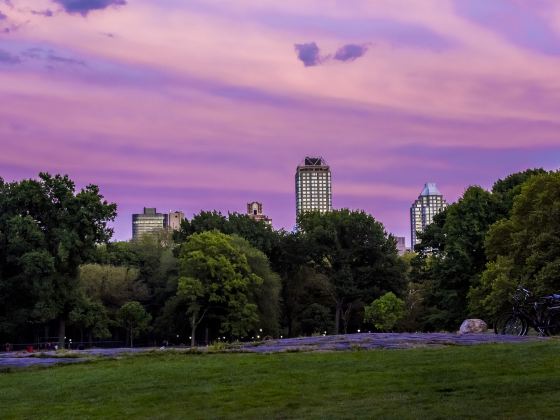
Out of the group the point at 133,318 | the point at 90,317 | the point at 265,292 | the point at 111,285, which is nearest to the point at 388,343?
the point at 90,317

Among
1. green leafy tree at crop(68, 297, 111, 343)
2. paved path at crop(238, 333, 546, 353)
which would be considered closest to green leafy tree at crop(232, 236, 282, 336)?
green leafy tree at crop(68, 297, 111, 343)

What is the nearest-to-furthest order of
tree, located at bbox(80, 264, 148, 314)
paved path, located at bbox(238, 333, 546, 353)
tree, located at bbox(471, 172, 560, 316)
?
paved path, located at bbox(238, 333, 546, 353)
tree, located at bbox(471, 172, 560, 316)
tree, located at bbox(80, 264, 148, 314)

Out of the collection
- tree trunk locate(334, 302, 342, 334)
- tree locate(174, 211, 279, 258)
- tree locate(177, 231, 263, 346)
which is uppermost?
tree locate(174, 211, 279, 258)

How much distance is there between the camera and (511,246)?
46.5 m

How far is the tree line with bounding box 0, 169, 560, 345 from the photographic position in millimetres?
48562

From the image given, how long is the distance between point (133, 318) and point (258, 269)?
12612 millimetres

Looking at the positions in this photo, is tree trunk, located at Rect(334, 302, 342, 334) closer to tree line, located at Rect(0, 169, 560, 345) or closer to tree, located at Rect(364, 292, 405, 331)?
tree line, located at Rect(0, 169, 560, 345)

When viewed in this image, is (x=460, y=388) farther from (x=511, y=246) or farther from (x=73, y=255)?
(x=73, y=255)

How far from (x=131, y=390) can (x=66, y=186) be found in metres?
53.2

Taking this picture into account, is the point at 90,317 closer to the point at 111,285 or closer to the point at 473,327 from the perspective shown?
the point at 111,285

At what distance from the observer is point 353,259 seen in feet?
274

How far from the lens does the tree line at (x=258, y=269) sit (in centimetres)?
4856

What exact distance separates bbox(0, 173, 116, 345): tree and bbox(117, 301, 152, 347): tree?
7.49m

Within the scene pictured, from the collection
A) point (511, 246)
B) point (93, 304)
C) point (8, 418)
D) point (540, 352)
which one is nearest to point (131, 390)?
point (8, 418)
